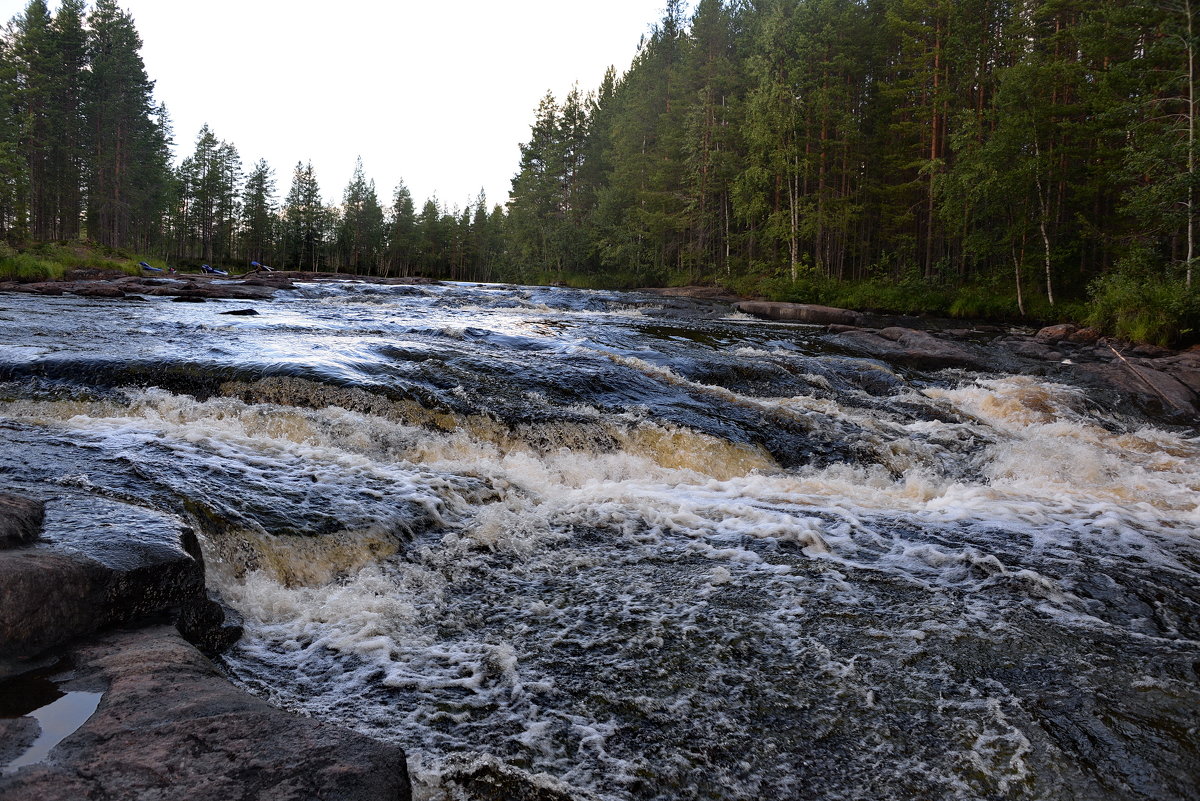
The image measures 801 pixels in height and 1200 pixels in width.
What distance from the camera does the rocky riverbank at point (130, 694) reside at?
2045mm

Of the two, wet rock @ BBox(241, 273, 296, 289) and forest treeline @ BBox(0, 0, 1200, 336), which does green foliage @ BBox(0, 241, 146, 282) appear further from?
wet rock @ BBox(241, 273, 296, 289)

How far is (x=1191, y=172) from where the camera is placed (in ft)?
53.3

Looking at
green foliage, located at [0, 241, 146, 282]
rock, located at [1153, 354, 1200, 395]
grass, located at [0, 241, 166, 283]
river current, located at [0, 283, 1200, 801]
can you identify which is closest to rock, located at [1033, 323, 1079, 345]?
rock, located at [1153, 354, 1200, 395]

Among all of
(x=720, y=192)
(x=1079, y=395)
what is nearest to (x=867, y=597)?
(x=1079, y=395)

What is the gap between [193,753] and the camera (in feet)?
7.06

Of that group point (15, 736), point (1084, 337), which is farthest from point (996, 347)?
point (15, 736)

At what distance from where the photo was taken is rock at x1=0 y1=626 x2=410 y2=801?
1969 mm

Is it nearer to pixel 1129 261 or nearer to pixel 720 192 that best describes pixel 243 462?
pixel 1129 261

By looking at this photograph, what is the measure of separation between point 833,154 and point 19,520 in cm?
3711

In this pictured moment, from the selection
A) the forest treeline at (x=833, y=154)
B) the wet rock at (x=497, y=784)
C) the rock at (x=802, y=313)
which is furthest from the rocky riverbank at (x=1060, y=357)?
the wet rock at (x=497, y=784)

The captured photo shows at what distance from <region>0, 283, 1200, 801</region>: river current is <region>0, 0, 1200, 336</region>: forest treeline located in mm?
13950

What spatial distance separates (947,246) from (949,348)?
21065mm

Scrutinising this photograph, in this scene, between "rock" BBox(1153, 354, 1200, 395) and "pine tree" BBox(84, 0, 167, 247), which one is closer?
"rock" BBox(1153, 354, 1200, 395)

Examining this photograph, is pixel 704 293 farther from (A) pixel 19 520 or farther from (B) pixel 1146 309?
(A) pixel 19 520
